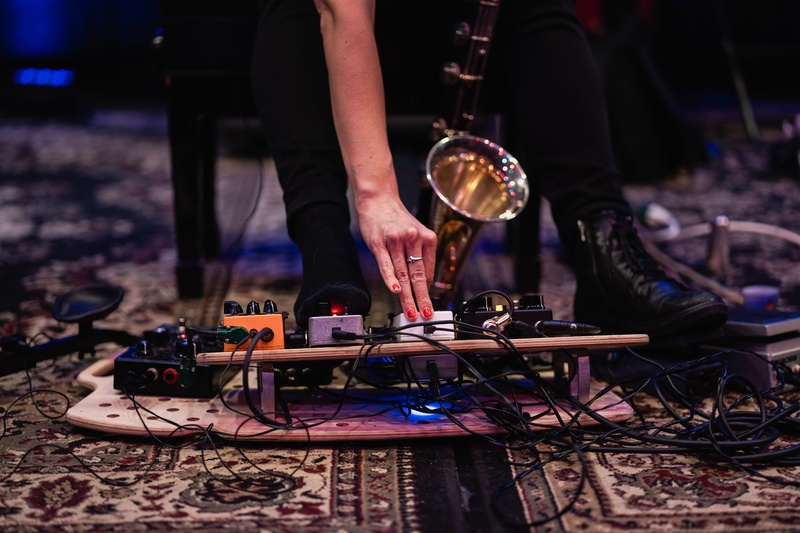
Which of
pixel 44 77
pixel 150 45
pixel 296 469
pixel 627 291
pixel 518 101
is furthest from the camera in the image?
pixel 150 45

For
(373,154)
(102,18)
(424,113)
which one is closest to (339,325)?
(373,154)

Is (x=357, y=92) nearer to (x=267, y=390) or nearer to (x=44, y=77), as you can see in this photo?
(x=267, y=390)

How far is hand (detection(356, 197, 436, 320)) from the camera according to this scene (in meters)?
1.10

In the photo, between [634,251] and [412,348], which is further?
[634,251]

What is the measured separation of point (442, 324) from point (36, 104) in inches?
122

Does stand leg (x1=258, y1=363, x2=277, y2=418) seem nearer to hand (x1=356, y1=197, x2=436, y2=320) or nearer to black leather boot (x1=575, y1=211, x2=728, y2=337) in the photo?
hand (x1=356, y1=197, x2=436, y2=320)

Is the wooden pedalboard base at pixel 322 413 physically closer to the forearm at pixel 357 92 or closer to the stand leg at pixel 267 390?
the stand leg at pixel 267 390

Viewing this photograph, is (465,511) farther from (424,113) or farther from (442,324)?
(424,113)

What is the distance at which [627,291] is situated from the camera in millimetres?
1269

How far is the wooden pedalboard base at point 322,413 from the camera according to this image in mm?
1074

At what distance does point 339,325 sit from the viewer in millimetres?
1071

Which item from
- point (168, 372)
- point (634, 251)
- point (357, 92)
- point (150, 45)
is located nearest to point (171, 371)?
point (168, 372)

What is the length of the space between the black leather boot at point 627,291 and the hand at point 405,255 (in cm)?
29

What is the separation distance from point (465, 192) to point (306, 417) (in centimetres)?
50
